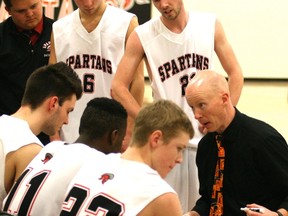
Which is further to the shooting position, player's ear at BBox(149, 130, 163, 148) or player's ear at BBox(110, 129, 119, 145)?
player's ear at BBox(110, 129, 119, 145)

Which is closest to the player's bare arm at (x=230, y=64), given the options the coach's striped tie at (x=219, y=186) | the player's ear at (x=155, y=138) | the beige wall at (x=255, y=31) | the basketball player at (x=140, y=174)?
the coach's striped tie at (x=219, y=186)

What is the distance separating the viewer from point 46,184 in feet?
11.6

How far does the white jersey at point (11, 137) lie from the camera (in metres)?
3.75

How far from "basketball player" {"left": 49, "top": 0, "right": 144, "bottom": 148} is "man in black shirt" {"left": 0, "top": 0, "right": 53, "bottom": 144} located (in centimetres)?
14

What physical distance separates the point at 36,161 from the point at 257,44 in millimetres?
5737

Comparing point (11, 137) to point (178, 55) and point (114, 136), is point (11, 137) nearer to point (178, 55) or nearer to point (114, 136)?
point (114, 136)

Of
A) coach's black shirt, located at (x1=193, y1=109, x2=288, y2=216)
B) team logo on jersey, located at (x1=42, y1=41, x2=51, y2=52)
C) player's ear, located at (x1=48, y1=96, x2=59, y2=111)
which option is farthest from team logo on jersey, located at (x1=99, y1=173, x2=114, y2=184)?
team logo on jersey, located at (x1=42, y1=41, x2=51, y2=52)

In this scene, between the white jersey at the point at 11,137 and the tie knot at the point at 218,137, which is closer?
the white jersey at the point at 11,137

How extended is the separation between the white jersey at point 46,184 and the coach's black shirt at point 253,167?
87cm

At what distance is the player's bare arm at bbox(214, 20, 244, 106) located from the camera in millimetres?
4977

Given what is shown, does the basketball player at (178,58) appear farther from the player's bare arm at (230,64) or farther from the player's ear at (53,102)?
the player's ear at (53,102)

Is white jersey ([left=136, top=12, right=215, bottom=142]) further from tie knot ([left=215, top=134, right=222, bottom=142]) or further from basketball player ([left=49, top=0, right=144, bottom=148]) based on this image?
tie knot ([left=215, top=134, right=222, bottom=142])

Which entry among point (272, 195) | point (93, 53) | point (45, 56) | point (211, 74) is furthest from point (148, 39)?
point (272, 195)

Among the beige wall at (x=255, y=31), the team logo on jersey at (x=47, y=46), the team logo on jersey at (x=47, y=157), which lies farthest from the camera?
the beige wall at (x=255, y=31)
